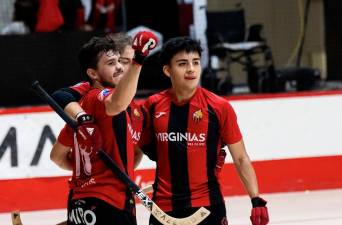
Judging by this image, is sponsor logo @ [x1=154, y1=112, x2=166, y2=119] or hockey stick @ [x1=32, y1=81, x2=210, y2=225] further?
sponsor logo @ [x1=154, y1=112, x2=166, y2=119]

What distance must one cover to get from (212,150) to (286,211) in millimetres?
3487

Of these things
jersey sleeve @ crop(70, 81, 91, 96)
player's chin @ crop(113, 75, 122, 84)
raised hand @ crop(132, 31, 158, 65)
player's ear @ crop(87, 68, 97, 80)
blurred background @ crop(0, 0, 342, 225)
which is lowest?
blurred background @ crop(0, 0, 342, 225)

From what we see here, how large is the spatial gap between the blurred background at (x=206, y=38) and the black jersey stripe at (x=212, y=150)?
5014 mm

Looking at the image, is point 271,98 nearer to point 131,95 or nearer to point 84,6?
point 84,6

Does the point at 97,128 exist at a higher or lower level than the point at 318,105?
higher

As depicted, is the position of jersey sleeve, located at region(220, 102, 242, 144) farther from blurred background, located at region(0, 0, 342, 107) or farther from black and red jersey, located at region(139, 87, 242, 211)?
blurred background, located at region(0, 0, 342, 107)

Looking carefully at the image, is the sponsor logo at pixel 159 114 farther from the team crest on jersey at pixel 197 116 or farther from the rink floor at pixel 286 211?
the rink floor at pixel 286 211

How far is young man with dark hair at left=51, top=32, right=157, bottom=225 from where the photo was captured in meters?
3.44

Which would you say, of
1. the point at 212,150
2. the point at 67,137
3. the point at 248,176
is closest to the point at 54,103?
the point at 67,137

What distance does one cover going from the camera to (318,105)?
27.9 ft

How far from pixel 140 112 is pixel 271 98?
4.52 meters

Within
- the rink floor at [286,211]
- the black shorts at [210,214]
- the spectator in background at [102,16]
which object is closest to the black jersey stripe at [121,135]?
the black shorts at [210,214]

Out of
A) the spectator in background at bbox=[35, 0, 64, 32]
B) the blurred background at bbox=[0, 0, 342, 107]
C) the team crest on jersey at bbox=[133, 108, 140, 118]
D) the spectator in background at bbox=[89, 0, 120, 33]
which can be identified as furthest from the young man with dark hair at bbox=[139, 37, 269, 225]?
the spectator in background at bbox=[89, 0, 120, 33]

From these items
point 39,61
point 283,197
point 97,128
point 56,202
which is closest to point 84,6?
point 39,61
